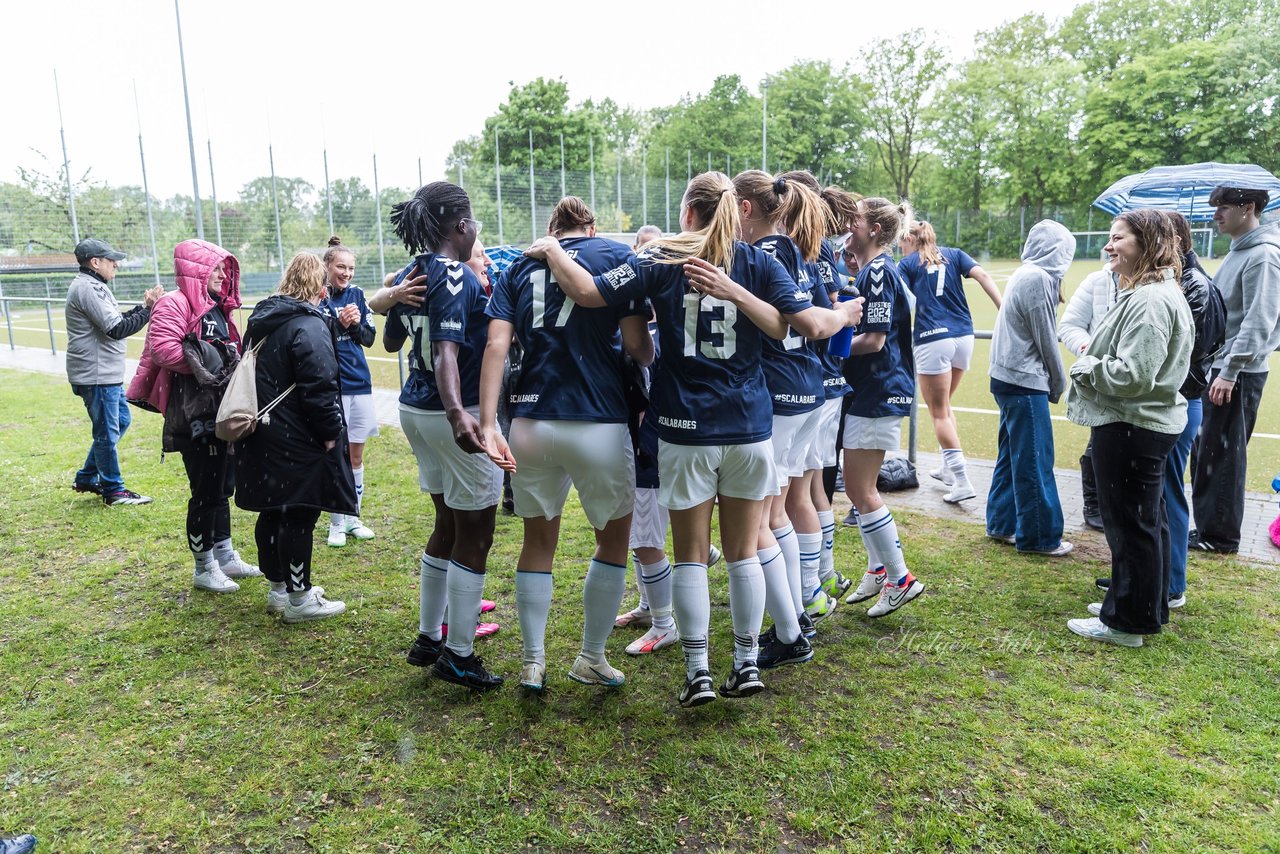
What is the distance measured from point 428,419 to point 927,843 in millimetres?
2428

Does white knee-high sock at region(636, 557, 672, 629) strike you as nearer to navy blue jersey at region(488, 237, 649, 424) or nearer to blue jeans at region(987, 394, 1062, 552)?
navy blue jersey at region(488, 237, 649, 424)

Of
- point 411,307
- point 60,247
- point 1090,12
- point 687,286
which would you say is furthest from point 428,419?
point 1090,12

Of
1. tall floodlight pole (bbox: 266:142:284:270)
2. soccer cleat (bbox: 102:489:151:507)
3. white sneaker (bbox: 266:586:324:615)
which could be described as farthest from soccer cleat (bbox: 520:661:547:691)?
tall floodlight pole (bbox: 266:142:284:270)

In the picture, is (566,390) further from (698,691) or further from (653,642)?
(653,642)

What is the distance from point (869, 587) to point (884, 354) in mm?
1301

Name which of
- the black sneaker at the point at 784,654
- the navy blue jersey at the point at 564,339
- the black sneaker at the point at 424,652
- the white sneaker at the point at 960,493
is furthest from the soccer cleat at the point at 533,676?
the white sneaker at the point at 960,493

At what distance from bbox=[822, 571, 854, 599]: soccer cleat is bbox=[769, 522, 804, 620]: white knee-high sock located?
1.87 ft

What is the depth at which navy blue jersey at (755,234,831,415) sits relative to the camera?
3459 millimetres

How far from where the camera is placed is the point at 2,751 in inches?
127

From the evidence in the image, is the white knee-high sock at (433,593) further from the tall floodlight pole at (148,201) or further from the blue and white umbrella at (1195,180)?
the tall floodlight pole at (148,201)

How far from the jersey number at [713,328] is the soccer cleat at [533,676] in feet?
4.88

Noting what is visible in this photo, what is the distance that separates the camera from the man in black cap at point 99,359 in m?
6.44

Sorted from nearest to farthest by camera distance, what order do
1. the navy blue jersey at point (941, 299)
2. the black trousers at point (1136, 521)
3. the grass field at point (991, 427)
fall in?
the black trousers at point (1136, 521) < the navy blue jersey at point (941, 299) < the grass field at point (991, 427)

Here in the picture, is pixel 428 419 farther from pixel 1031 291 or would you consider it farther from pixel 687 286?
pixel 1031 291
